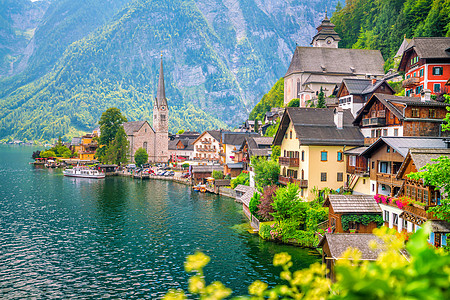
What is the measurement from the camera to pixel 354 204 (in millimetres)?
37156

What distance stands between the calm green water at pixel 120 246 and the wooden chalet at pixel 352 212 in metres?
4.16

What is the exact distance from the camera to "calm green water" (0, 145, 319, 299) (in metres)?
31.2

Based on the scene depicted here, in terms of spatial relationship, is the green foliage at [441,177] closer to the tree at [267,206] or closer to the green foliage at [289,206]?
the green foliage at [289,206]

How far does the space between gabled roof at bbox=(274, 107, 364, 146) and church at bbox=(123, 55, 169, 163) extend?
355 feet

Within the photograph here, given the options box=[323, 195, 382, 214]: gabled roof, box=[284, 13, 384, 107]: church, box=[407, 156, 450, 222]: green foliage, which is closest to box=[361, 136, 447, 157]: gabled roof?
box=[323, 195, 382, 214]: gabled roof

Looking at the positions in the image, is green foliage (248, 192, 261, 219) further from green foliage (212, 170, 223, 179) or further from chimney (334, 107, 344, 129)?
green foliage (212, 170, 223, 179)

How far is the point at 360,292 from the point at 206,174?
91002 mm

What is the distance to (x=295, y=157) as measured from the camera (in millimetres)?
51562

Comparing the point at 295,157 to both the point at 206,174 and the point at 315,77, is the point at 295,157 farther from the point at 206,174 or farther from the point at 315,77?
the point at 315,77

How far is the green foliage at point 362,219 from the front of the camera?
120ft

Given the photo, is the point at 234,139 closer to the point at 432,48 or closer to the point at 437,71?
the point at 432,48

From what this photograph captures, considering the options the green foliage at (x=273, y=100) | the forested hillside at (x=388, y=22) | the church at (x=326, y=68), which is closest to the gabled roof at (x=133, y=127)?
the green foliage at (x=273, y=100)

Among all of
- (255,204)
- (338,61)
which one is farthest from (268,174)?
(338,61)

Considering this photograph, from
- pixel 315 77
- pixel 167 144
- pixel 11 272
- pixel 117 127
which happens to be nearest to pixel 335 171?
pixel 11 272
